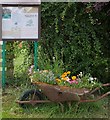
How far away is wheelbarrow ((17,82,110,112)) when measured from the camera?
196 inches

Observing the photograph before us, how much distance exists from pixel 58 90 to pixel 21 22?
1582 mm

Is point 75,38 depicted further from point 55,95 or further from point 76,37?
point 55,95

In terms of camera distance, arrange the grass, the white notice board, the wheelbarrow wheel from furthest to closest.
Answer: the white notice board < the wheelbarrow wheel < the grass

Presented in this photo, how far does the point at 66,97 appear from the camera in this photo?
5047 mm

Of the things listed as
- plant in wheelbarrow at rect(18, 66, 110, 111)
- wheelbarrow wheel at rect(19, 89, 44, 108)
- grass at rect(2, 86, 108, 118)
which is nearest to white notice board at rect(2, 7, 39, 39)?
plant in wheelbarrow at rect(18, 66, 110, 111)

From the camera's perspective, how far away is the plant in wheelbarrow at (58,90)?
5.00 m

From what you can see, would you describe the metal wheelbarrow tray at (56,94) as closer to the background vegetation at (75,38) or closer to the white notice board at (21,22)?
the background vegetation at (75,38)

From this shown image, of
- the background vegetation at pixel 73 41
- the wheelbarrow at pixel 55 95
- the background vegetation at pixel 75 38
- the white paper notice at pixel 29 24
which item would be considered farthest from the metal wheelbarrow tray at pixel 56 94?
the white paper notice at pixel 29 24

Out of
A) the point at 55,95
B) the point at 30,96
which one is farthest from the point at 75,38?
the point at 55,95

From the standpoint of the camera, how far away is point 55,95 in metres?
5.02

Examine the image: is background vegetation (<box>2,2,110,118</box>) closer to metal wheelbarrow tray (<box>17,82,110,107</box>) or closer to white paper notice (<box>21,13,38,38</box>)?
white paper notice (<box>21,13,38,38</box>)

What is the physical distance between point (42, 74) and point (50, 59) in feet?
4.35

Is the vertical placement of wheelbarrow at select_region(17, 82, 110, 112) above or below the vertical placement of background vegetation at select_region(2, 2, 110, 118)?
below

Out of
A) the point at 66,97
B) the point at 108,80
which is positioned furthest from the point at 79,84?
the point at 108,80
